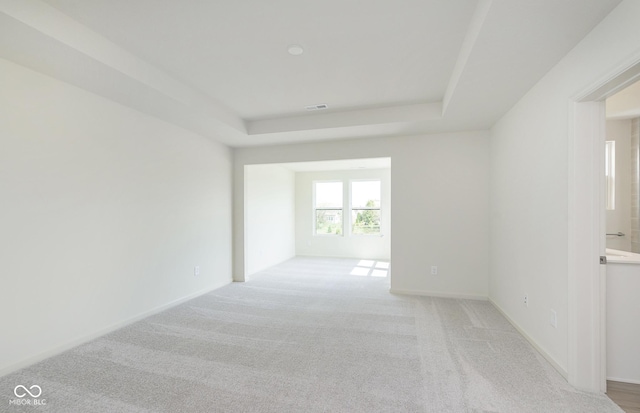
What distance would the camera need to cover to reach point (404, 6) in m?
1.82

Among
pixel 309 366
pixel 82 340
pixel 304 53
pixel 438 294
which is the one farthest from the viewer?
pixel 438 294

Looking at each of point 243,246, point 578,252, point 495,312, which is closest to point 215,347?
point 243,246

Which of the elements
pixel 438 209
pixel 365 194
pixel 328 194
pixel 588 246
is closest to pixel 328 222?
pixel 328 194

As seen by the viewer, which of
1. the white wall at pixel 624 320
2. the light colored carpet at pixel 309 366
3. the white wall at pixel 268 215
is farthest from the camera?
the white wall at pixel 268 215

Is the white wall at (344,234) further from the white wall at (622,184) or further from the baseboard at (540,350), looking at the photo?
the white wall at (622,184)

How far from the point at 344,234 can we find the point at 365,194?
1.23m

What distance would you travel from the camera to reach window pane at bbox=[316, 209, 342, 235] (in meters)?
7.71

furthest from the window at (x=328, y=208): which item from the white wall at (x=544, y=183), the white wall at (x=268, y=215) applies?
the white wall at (x=544, y=183)

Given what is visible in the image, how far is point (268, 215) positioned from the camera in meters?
6.33

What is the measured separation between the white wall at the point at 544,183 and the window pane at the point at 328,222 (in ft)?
15.0

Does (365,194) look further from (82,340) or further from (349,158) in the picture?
(82,340)

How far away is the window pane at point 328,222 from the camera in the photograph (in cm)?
771

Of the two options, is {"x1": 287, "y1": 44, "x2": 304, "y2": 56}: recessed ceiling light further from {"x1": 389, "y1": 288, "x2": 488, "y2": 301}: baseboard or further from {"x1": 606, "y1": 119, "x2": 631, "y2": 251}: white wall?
{"x1": 606, "y1": 119, "x2": 631, "y2": 251}: white wall

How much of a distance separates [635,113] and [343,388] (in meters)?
4.63
